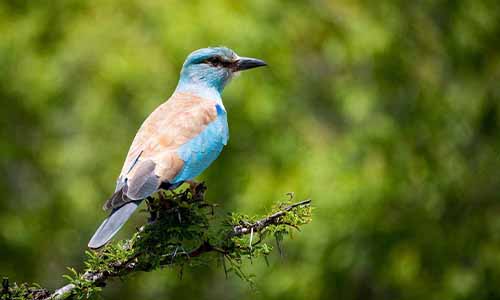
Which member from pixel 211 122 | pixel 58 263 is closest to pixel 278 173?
pixel 58 263

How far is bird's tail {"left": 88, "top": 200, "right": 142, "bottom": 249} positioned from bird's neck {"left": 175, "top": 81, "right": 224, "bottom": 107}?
2.20 metres

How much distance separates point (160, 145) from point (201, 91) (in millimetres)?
1513

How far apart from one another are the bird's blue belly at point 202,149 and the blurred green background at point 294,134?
4.54 m

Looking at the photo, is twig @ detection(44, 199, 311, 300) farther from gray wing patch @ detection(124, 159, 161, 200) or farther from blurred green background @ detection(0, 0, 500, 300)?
blurred green background @ detection(0, 0, 500, 300)

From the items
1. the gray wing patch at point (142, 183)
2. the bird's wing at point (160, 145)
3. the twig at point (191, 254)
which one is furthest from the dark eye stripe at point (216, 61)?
the twig at point (191, 254)

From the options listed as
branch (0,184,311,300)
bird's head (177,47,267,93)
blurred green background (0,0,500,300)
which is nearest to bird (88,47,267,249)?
bird's head (177,47,267,93)

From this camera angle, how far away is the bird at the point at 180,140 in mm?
5207

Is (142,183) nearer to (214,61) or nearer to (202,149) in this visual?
(202,149)

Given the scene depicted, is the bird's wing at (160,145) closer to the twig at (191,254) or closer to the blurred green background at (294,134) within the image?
the twig at (191,254)

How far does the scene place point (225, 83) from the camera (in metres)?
7.65

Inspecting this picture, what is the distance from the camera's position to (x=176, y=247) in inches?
183

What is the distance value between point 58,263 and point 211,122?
24.5 feet

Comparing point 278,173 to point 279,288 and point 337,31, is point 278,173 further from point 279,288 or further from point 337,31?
A: point 337,31

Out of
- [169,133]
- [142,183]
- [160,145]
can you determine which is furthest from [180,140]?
[142,183]
